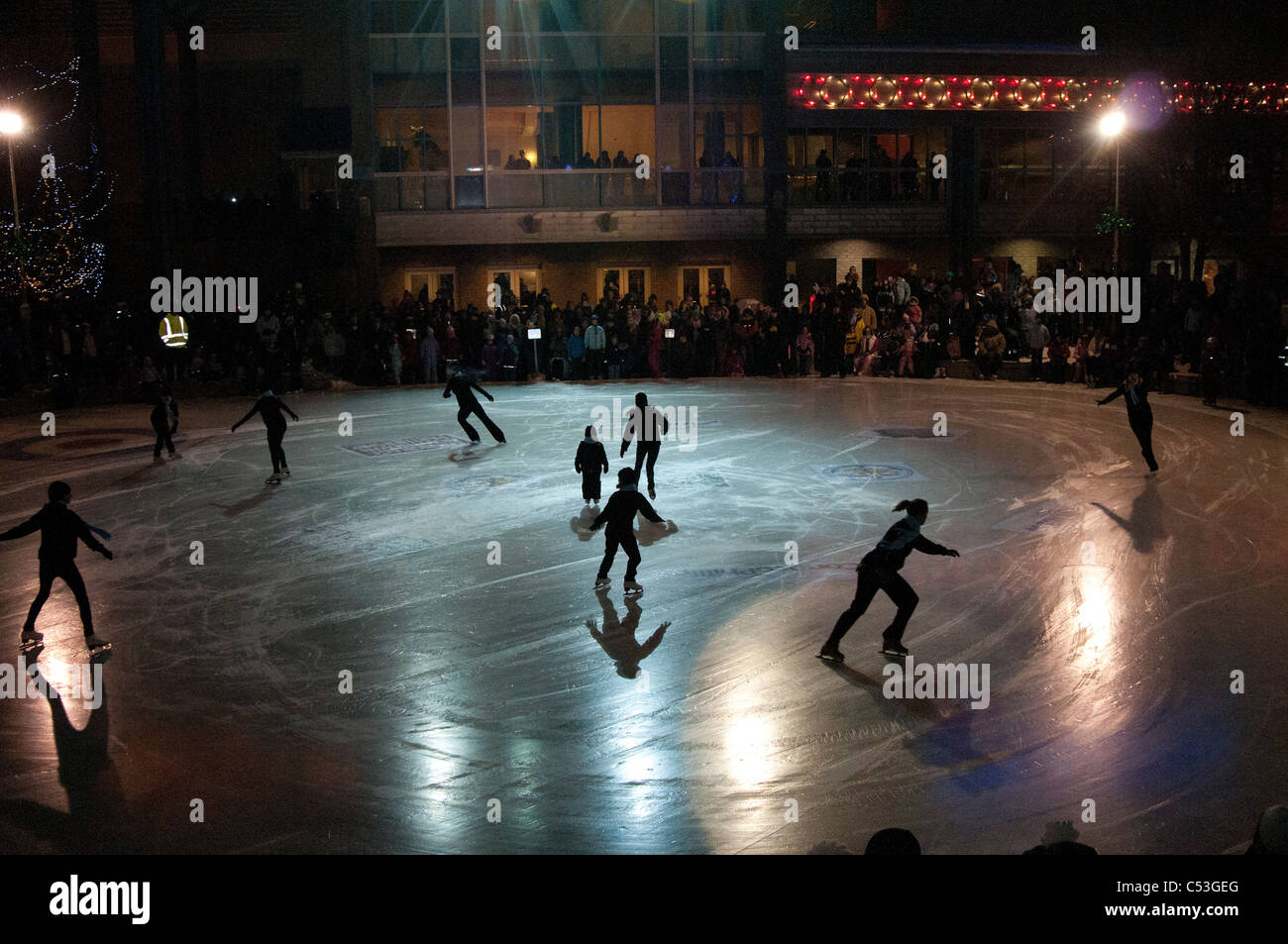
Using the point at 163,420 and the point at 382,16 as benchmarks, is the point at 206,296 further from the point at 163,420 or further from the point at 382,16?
the point at 163,420

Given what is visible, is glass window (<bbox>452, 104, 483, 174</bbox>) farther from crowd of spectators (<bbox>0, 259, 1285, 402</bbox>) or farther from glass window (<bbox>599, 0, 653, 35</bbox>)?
crowd of spectators (<bbox>0, 259, 1285, 402</bbox>)

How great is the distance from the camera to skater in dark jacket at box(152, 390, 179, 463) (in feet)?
63.2

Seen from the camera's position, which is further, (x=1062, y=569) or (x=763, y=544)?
(x=763, y=544)

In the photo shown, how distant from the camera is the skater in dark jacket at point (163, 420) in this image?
1927 cm

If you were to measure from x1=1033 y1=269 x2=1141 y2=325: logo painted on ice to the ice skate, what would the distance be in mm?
21248

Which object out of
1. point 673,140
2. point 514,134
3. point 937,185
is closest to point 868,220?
point 937,185

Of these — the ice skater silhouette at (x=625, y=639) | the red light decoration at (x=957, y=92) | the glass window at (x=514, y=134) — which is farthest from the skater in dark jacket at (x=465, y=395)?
the red light decoration at (x=957, y=92)

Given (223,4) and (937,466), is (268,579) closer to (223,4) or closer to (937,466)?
(937,466)

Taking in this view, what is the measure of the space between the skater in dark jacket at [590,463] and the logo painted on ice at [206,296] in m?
16.8

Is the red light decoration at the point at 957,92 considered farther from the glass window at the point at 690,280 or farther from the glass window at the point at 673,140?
the glass window at the point at 690,280

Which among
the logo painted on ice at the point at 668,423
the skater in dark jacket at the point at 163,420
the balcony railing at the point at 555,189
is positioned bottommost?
the logo painted on ice at the point at 668,423

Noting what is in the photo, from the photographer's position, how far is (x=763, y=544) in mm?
13625
